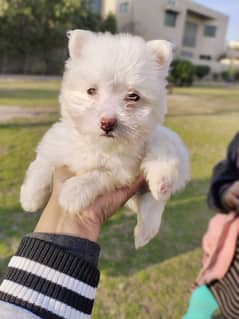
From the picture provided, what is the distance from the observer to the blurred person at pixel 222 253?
257 centimetres

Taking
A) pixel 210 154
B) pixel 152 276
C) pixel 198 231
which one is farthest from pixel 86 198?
pixel 210 154

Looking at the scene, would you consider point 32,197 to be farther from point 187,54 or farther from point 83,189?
point 187,54

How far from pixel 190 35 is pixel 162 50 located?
152 feet

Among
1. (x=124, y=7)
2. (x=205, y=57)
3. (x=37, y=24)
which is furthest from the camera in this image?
(x=205, y=57)

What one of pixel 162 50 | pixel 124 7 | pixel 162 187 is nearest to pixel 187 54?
pixel 124 7

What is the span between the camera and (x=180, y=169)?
64.1 inches

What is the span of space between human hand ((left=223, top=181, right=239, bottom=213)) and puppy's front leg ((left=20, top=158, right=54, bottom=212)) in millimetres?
1467

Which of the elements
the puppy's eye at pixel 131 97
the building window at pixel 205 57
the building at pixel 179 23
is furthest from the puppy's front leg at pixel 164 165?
the building window at pixel 205 57

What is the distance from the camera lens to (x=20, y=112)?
905 cm

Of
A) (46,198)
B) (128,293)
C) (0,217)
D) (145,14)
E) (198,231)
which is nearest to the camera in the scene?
(46,198)

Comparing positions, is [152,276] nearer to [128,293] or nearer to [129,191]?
[128,293]

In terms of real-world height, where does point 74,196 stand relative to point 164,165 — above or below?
below

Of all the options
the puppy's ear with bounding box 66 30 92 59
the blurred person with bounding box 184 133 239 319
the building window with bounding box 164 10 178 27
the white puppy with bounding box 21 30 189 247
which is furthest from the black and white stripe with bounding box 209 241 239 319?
the building window with bounding box 164 10 178 27

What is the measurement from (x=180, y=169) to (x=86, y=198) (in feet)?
1.51
